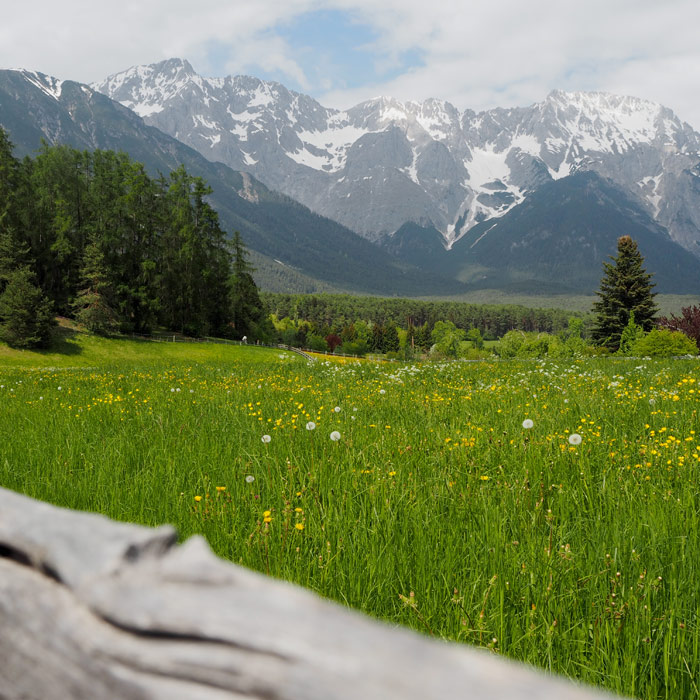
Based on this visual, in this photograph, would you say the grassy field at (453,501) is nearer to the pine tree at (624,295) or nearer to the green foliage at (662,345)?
the green foliage at (662,345)

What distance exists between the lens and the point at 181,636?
696 millimetres

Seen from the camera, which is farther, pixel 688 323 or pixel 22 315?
pixel 688 323

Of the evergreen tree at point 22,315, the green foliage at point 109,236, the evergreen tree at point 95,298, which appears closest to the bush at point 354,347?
the green foliage at point 109,236

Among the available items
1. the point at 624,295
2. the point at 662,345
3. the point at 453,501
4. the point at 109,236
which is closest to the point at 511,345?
the point at 624,295

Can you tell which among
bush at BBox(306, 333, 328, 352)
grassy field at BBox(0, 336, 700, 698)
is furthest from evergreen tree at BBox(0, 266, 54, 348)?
bush at BBox(306, 333, 328, 352)

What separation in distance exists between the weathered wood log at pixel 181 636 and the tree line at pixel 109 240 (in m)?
50.1

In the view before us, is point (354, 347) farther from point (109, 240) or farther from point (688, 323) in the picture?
point (688, 323)

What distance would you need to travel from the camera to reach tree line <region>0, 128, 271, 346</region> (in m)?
48.0

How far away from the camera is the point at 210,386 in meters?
10.4

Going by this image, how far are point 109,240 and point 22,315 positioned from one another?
56.3ft

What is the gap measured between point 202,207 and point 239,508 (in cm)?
6210

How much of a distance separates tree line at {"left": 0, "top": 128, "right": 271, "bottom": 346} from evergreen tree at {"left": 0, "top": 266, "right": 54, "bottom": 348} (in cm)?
410

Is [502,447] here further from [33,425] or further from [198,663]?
[33,425]

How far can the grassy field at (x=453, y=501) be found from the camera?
7.45ft
